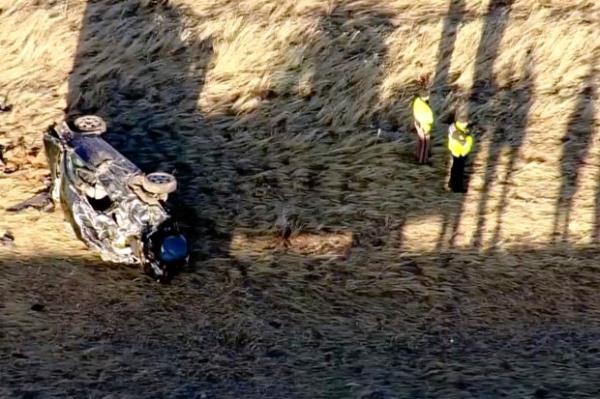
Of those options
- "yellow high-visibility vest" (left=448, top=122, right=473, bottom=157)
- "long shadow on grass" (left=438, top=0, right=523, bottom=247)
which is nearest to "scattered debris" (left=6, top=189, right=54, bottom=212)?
"long shadow on grass" (left=438, top=0, right=523, bottom=247)

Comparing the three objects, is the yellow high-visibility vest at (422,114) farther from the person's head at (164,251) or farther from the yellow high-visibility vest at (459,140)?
the person's head at (164,251)

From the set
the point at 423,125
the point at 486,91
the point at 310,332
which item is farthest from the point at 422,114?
the point at 310,332

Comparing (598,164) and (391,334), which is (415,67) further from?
(391,334)

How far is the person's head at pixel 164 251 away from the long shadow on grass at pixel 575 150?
19.0ft

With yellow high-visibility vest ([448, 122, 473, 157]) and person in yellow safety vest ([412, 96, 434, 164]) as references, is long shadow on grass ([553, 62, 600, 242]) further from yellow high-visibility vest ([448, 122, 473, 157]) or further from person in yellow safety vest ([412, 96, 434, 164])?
person in yellow safety vest ([412, 96, 434, 164])

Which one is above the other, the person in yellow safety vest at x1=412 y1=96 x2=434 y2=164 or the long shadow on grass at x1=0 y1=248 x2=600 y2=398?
the person in yellow safety vest at x1=412 y1=96 x2=434 y2=164

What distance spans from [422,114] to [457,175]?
1141 mm

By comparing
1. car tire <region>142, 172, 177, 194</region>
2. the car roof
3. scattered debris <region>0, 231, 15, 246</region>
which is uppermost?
the car roof

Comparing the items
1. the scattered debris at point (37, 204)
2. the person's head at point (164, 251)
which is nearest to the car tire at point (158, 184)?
the person's head at point (164, 251)

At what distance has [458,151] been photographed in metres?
15.2

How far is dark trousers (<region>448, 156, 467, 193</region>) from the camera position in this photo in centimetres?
1543

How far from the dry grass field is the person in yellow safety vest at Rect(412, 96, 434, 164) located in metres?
0.27

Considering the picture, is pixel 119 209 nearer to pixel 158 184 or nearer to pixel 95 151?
pixel 158 184

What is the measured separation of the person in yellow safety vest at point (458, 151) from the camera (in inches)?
597
